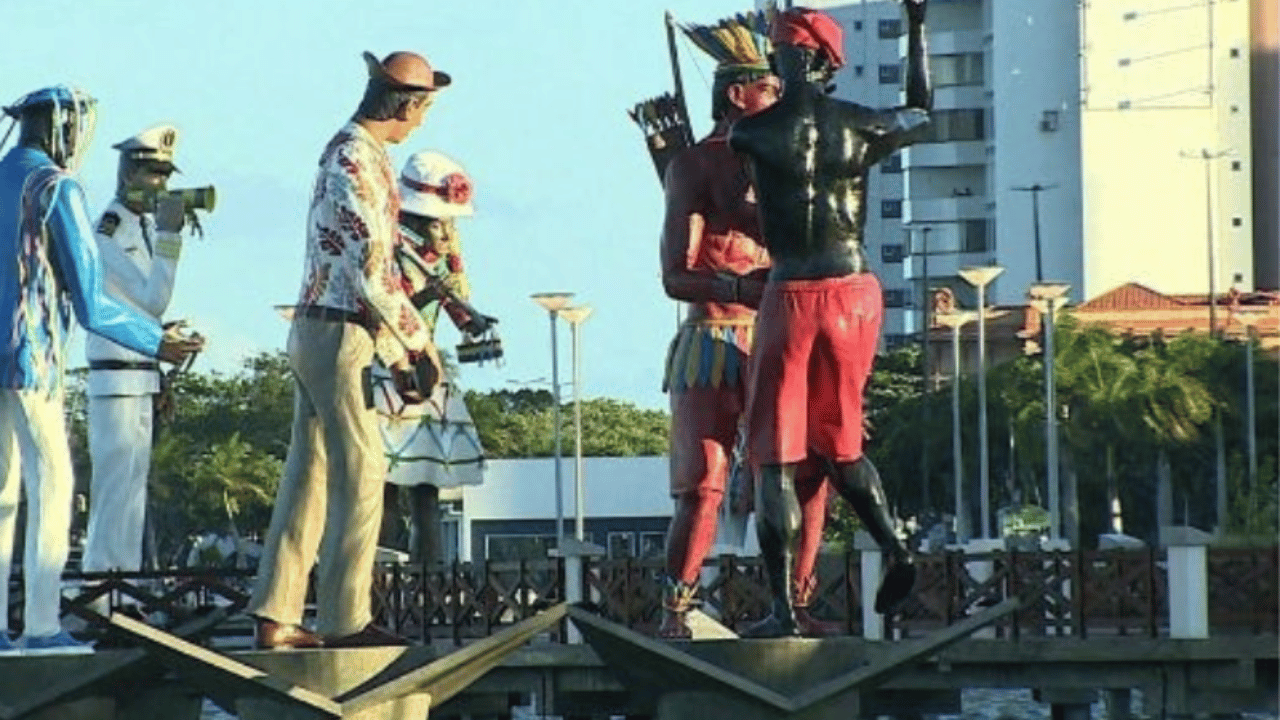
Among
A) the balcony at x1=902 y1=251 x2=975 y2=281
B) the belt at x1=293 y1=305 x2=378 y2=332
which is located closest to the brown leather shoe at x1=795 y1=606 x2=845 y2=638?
the belt at x1=293 y1=305 x2=378 y2=332

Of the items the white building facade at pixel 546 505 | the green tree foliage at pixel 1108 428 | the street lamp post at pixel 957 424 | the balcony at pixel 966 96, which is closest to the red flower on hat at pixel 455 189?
the white building facade at pixel 546 505

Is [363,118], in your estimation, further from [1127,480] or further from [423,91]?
[1127,480]

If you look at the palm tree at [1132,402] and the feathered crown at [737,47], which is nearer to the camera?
the feathered crown at [737,47]

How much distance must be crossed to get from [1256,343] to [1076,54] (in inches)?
1583

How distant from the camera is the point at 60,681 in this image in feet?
52.7

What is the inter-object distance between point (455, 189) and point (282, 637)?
12.4 meters

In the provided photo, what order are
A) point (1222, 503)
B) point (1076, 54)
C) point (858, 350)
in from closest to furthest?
point (858, 350), point (1222, 503), point (1076, 54)

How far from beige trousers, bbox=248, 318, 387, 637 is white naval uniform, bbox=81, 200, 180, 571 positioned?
5265 mm

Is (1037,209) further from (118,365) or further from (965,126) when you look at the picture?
(118,365)

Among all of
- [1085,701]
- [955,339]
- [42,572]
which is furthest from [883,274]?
[42,572]

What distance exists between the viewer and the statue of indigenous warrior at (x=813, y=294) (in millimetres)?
15336

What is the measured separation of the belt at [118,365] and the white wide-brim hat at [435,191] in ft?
21.2

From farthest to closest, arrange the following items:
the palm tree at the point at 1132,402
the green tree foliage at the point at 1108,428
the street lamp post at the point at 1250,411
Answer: the green tree foliage at the point at 1108,428 → the palm tree at the point at 1132,402 → the street lamp post at the point at 1250,411

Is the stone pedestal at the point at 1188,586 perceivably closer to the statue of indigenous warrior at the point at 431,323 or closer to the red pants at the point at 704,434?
the statue of indigenous warrior at the point at 431,323
